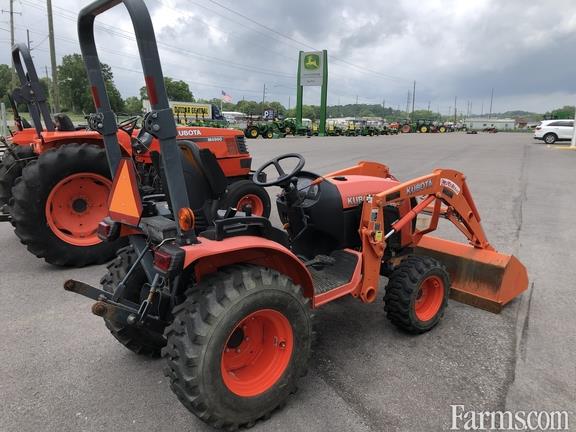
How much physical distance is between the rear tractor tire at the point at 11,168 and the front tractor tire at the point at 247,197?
2.59 metres

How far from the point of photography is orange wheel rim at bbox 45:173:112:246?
463 cm

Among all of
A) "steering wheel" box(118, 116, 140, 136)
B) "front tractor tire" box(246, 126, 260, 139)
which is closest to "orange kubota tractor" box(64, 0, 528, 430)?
"steering wheel" box(118, 116, 140, 136)

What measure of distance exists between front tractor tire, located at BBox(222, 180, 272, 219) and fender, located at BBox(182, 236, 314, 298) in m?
3.04

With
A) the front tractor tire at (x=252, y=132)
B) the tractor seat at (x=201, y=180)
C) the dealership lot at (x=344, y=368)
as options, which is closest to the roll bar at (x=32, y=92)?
the dealership lot at (x=344, y=368)

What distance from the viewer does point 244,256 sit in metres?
2.34

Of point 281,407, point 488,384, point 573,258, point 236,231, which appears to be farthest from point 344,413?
point 573,258

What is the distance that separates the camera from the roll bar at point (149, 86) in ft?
6.00

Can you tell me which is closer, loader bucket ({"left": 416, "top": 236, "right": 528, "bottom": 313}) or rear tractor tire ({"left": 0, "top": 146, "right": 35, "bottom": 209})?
loader bucket ({"left": 416, "top": 236, "right": 528, "bottom": 313})

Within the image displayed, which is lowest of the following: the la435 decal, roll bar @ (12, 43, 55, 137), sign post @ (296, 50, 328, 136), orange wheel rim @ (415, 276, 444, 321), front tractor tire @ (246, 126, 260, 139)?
Answer: orange wheel rim @ (415, 276, 444, 321)

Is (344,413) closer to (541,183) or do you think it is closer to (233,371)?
(233,371)

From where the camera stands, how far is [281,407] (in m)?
2.39

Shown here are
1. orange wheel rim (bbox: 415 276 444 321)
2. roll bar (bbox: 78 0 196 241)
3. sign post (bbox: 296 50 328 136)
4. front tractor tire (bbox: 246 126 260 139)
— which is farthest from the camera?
sign post (bbox: 296 50 328 136)

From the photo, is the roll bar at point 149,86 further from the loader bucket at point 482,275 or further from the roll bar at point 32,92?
the roll bar at point 32,92

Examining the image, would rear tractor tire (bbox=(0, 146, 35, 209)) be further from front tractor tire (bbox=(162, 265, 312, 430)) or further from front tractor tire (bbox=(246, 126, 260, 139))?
front tractor tire (bbox=(246, 126, 260, 139))
